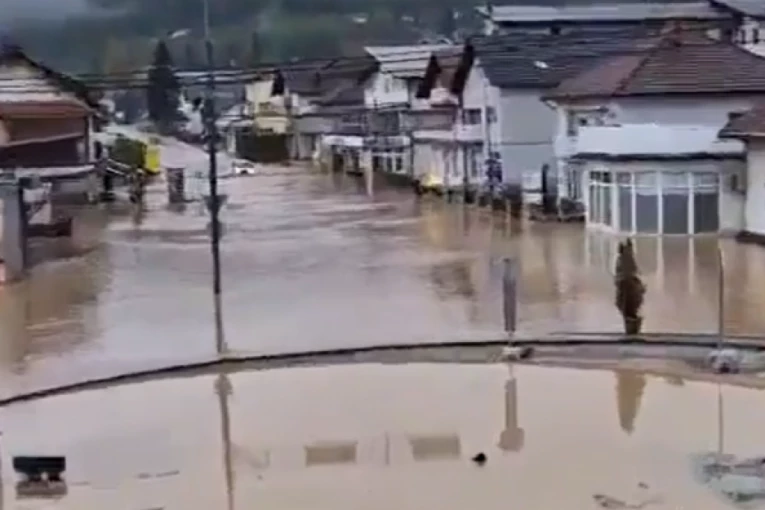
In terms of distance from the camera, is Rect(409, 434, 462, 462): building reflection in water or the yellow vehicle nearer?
Rect(409, 434, 462, 462): building reflection in water

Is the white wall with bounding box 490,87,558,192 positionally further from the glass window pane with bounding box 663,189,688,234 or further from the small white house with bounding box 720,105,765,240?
the small white house with bounding box 720,105,765,240

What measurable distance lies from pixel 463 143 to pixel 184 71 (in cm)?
599

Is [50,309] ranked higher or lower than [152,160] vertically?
lower

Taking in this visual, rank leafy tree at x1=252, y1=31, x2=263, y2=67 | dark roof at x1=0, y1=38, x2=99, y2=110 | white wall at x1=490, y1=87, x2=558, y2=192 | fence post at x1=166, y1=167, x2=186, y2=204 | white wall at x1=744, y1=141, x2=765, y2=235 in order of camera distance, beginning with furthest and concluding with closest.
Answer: fence post at x1=166, y1=167, x2=186, y2=204, dark roof at x1=0, y1=38, x2=99, y2=110, white wall at x1=490, y1=87, x2=558, y2=192, leafy tree at x1=252, y1=31, x2=263, y2=67, white wall at x1=744, y1=141, x2=765, y2=235

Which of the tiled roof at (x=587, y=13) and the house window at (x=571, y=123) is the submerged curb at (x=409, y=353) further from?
the tiled roof at (x=587, y=13)

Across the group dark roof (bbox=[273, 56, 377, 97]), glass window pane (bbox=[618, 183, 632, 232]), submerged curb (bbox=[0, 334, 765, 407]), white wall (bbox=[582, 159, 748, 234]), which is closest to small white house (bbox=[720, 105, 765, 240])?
white wall (bbox=[582, 159, 748, 234])

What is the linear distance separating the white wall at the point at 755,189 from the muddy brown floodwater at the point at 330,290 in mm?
442

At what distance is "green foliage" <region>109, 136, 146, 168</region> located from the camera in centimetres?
3906

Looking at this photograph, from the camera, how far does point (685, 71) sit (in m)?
21.0

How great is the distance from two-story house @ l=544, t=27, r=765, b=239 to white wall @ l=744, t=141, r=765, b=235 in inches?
11.9

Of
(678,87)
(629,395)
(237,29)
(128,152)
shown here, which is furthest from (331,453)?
(128,152)

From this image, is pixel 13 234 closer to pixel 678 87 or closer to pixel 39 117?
pixel 678 87

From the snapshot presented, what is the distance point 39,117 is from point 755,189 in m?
15.6

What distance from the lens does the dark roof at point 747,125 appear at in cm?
1830
